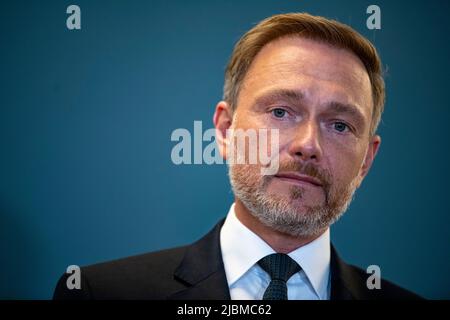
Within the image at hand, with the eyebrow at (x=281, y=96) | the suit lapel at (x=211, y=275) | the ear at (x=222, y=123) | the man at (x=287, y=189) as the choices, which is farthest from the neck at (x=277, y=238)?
the eyebrow at (x=281, y=96)

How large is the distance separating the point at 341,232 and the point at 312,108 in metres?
0.59

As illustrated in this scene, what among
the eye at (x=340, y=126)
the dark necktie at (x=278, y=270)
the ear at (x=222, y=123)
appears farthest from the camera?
the ear at (x=222, y=123)

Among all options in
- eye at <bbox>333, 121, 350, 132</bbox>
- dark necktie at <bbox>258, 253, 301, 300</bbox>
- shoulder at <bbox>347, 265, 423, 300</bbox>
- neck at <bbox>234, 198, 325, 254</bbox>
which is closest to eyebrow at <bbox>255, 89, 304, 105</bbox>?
eye at <bbox>333, 121, 350, 132</bbox>

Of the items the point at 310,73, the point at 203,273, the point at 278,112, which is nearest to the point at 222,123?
the point at 278,112

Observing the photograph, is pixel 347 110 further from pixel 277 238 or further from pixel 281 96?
pixel 277 238

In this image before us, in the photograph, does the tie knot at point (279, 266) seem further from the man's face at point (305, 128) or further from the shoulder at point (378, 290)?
the shoulder at point (378, 290)

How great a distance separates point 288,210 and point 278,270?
6.9 inches

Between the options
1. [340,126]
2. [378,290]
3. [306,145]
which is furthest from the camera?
[378,290]

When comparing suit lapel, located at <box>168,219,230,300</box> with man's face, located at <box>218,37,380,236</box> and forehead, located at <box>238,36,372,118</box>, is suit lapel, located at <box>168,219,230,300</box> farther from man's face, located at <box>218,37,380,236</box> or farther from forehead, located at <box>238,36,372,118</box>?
forehead, located at <box>238,36,372,118</box>

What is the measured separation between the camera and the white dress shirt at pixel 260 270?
1.30m

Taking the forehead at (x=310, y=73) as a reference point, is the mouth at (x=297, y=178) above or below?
below

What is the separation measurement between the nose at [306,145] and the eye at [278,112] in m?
0.07

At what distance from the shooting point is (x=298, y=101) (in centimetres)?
131

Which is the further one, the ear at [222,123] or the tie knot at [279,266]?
the ear at [222,123]
